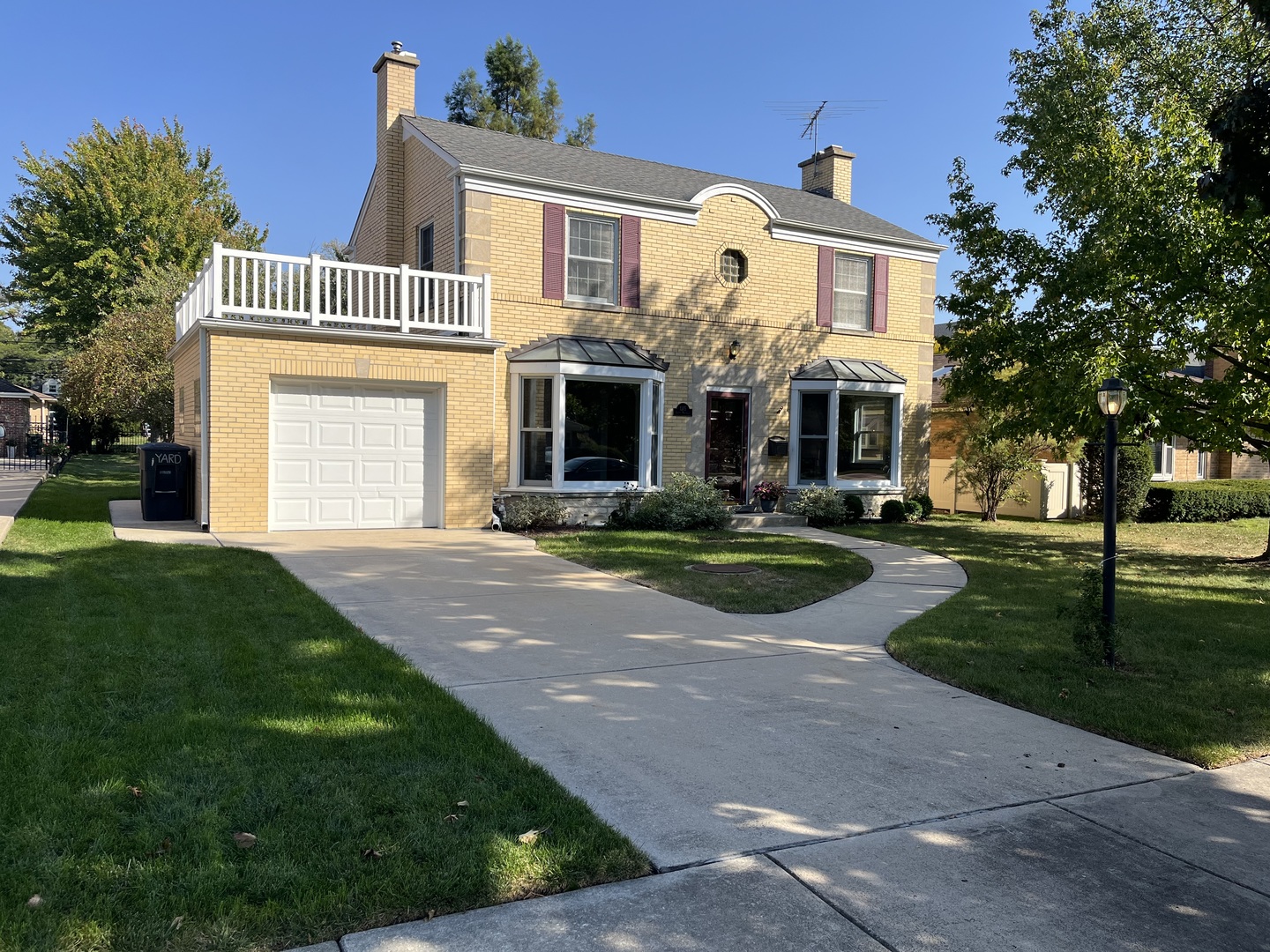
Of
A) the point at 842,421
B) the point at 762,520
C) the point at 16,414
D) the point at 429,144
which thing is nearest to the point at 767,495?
the point at 762,520

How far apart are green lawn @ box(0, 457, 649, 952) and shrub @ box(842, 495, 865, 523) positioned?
41.7 feet

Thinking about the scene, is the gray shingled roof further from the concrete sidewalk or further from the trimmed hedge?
the concrete sidewalk

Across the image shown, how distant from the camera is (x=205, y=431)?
12.7 metres

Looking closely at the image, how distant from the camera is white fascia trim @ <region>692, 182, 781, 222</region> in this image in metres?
17.1

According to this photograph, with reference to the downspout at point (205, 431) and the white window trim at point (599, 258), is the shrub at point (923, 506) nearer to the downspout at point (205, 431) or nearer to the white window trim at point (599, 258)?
the white window trim at point (599, 258)

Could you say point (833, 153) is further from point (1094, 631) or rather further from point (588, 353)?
point (1094, 631)

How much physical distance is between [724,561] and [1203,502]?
50.9 ft

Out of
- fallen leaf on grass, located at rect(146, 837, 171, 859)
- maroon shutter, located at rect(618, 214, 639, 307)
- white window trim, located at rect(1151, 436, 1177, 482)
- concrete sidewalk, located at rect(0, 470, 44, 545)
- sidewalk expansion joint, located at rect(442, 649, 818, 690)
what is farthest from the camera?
white window trim, located at rect(1151, 436, 1177, 482)

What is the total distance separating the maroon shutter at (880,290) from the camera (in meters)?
19.5

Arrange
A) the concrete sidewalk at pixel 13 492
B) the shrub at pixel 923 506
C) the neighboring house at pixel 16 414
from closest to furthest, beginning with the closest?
the concrete sidewalk at pixel 13 492, the shrub at pixel 923 506, the neighboring house at pixel 16 414

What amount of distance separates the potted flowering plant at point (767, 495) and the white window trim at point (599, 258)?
468cm

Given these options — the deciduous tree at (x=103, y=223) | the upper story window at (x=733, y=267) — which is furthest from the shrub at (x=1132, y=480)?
Answer: the deciduous tree at (x=103, y=223)

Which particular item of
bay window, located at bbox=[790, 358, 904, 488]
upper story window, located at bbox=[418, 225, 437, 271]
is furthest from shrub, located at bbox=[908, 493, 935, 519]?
upper story window, located at bbox=[418, 225, 437, 271]

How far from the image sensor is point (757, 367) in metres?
18.1
